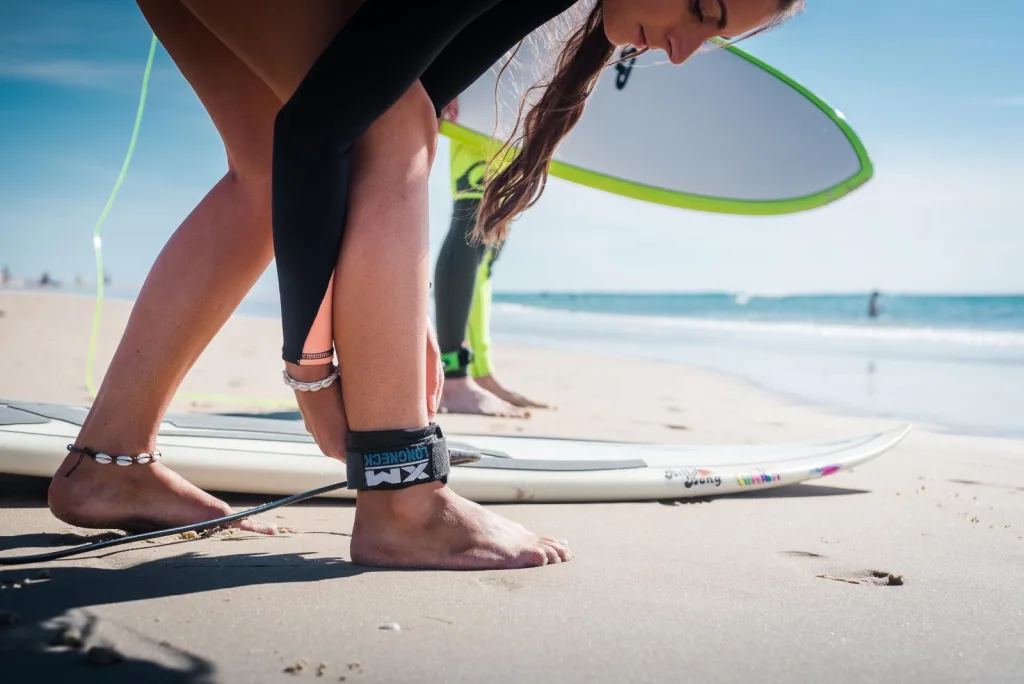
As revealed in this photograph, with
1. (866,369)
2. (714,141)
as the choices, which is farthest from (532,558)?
(866,369)

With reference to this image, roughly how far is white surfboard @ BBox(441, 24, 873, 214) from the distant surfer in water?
1.94 metres

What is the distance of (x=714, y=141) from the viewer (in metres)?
3.80

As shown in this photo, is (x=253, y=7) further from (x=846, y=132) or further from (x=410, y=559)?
(x=846, y=132)

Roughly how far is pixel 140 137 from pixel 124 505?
100 inches

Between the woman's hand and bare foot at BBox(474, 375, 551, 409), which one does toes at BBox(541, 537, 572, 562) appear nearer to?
the woman's hand

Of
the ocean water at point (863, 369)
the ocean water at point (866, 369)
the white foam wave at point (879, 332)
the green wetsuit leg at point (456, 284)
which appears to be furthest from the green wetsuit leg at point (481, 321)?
the white foam wave at point (879, 332)

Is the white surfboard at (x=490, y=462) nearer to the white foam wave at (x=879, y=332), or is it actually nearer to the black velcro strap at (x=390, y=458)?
the black velcro strap at (x=390, y=458)

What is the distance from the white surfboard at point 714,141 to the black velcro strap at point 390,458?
2251mm

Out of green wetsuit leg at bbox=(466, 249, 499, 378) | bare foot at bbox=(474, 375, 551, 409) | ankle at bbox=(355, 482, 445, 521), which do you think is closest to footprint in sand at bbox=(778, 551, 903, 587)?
ankle at bbox=(355, 482, 445, 521)

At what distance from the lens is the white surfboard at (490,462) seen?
153 cm

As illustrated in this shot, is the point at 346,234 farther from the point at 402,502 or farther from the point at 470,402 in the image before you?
the point at 470,402

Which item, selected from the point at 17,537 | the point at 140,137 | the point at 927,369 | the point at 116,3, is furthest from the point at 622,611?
the point at 927,369

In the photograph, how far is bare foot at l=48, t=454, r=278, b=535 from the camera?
4.04 ft

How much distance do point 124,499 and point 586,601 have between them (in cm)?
70
